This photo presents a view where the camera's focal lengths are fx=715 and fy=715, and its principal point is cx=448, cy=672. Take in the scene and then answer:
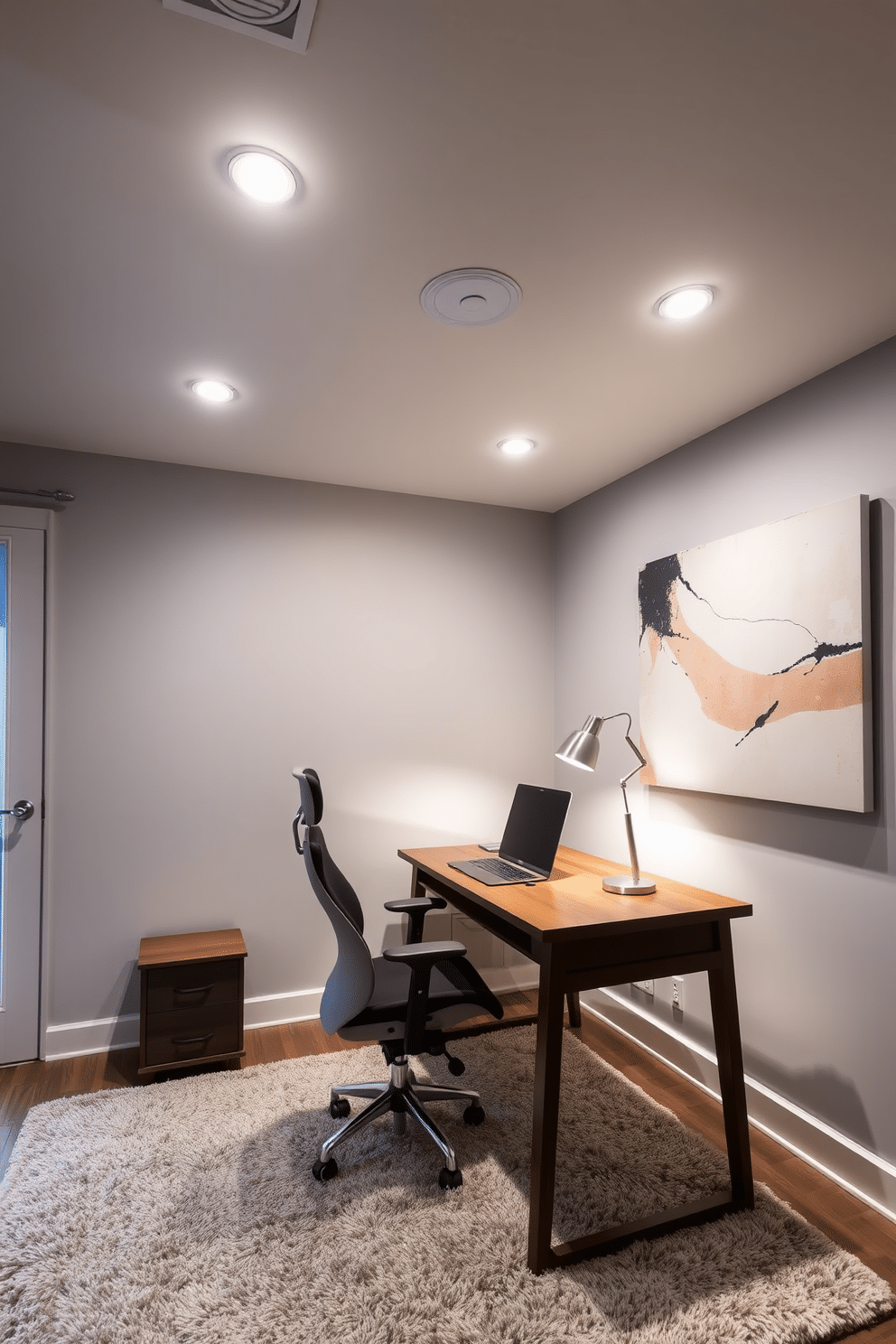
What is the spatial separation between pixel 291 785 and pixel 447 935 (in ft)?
3.52

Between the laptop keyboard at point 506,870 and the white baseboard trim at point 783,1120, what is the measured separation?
3.14 ft

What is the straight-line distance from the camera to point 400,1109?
233cm

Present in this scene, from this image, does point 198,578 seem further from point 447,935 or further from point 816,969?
point 816,969

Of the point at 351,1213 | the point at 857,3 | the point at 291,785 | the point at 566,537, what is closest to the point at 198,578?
the point at 291,785

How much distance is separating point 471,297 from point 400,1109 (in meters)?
2.47

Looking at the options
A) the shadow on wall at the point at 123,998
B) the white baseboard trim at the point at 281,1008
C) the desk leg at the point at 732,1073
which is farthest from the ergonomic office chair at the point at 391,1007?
the shadow on wall at the point at 123,998

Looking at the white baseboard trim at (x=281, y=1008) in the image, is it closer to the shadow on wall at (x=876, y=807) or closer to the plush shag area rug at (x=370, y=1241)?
the plush shag area rug at (x=370, y=1241)

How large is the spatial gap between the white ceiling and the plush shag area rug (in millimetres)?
2478

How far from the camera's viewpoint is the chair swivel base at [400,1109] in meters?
2.11

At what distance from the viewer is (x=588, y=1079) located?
272cm

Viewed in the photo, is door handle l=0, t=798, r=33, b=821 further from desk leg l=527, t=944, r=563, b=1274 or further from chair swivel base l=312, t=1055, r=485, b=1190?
desk leg l=527, t=944, r=563, b=1274

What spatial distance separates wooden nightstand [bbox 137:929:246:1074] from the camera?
8.94 feet

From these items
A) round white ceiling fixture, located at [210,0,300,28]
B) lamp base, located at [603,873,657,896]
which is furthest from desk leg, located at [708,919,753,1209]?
round white ceiling fixture, located at [210,0,300,28]

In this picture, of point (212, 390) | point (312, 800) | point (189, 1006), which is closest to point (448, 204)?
point (212, 390)
